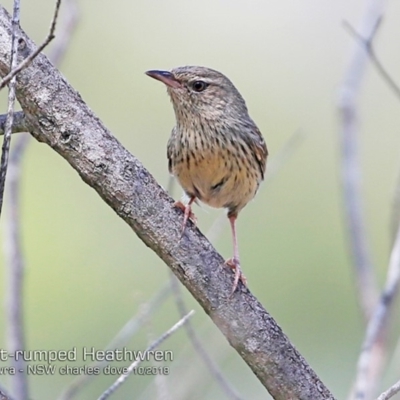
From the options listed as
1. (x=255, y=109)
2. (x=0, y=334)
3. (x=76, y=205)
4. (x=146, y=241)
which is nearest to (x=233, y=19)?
(x=255, y=109)

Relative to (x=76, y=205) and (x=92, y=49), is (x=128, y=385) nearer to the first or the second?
(x=76, y=205)

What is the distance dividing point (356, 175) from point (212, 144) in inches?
30.7

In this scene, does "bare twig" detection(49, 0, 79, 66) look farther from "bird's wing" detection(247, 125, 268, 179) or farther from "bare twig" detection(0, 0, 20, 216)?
"bare twig" detection(0, 0, 20, 216)

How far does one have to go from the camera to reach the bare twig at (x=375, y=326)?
3345mm

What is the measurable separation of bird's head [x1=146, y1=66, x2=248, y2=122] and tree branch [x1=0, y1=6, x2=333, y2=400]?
1570 millimetres

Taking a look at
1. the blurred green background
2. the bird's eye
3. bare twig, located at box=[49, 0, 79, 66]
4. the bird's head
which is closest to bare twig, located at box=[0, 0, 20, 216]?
bare twig, located at box=[49, 0, 79, 66]

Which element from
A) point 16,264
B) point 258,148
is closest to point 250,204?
point 258,148

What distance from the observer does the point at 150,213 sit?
306 cm

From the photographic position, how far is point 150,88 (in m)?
8.84

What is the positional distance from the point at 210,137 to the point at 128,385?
2.40m

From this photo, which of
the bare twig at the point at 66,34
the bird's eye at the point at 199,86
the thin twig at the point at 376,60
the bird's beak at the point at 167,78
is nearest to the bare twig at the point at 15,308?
the bare twig at the point at 66,34

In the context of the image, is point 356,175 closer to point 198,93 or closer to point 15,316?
point 198,93

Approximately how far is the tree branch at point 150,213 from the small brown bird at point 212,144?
125cm

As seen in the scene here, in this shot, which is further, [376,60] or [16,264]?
[376,60]
